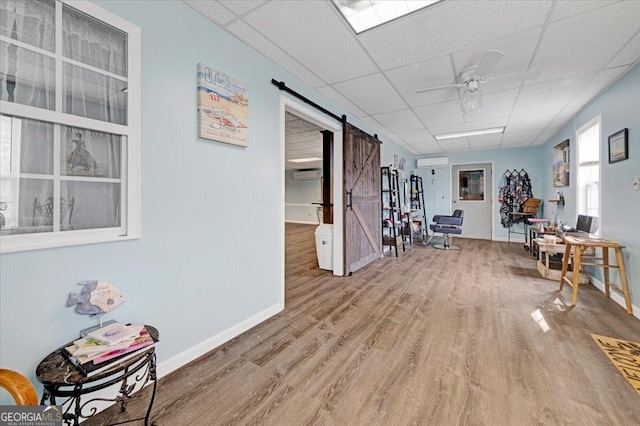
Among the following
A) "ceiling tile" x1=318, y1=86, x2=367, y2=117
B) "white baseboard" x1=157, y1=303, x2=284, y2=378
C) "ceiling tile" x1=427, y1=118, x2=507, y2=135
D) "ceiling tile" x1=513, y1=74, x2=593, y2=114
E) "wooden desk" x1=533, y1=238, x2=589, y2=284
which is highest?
"ceiling tile" x1=427, y1=118, x2=507, y2=135

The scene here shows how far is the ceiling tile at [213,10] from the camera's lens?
188 cm

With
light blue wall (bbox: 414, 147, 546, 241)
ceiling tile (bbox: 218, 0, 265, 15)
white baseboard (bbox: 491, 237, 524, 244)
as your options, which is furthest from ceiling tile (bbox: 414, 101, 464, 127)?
white baseboard (bbox: 491, 237, 524, 244)

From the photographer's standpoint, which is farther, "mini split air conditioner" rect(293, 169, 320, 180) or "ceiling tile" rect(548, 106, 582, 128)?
"mini split air conditioner" rect(293, 169, 320, 180)

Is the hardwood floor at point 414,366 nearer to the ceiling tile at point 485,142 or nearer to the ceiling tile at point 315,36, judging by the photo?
the ceiling tile at point 315,36

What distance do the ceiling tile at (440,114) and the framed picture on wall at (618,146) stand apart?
5.74 feet

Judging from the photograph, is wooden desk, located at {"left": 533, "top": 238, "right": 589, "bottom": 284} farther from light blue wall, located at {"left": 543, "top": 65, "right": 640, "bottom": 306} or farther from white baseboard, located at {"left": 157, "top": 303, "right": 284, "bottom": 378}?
white baseboard, located at {"left": 157, "top": 303, "right": 284, "bottom": 378}

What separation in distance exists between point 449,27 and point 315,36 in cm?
110

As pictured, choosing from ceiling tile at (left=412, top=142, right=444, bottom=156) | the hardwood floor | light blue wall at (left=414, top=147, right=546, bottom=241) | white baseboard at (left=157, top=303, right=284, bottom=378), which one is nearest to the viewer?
the hardwood floor

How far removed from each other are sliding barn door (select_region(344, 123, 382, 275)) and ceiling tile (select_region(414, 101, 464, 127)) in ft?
3.14

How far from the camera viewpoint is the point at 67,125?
4.55 ft

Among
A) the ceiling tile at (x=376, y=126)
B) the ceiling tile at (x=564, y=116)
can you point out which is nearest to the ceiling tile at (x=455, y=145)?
the ceiling tile at (x=564, y=116)

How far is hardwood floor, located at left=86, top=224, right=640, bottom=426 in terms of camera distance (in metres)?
1.47

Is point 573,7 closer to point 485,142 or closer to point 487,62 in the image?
point 487,62

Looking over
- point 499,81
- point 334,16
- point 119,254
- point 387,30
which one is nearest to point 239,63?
point 334,16
